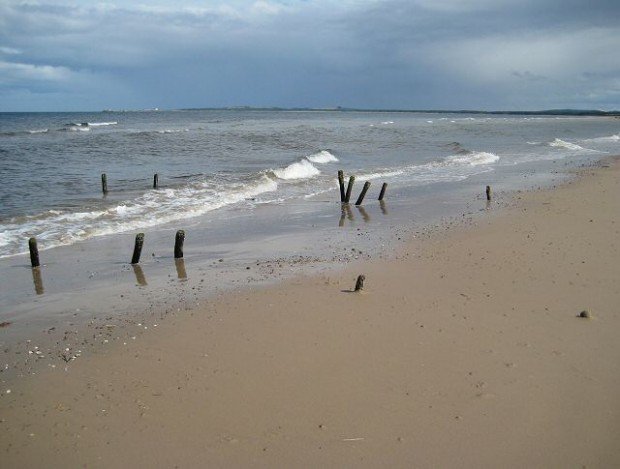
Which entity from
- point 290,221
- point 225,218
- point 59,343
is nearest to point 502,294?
point 59,343

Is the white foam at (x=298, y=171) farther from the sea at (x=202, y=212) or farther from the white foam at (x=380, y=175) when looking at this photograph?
the white foam at (x=380, y=175)

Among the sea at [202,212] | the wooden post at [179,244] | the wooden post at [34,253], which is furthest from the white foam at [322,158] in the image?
the wooden post at [34,253]

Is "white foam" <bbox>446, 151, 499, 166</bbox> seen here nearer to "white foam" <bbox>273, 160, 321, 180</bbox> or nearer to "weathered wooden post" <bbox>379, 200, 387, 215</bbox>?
"white foam" <bbox>273, 160, 321, 180</bbox>

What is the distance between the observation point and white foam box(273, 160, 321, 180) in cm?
2706

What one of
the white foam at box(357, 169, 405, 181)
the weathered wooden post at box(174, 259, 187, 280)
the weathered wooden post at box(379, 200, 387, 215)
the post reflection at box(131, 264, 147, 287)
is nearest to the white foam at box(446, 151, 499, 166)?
the white foam at box(357, 169, 405, 181)

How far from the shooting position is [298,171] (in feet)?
92.6

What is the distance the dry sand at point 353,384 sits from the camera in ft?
15.6

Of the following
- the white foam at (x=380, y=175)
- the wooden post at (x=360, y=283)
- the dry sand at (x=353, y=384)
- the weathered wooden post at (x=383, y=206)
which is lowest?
the dry sand at (x=353, y=384)

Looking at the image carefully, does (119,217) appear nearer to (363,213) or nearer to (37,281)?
(37,281)

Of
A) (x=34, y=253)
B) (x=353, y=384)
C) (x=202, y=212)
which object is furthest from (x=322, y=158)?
(x=353, y=384)

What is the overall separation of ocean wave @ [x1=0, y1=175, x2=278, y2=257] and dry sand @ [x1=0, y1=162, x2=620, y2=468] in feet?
23.3

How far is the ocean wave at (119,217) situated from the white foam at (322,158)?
1194cm

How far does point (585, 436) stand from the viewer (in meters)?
4.85

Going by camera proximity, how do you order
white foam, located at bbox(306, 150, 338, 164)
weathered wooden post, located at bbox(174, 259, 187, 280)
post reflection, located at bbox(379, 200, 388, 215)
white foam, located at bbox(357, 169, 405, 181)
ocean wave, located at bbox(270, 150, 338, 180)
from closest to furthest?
weathered wooden post, located at bbox(174, 259, 187, 280), post reflection, located at bbox(379, 200, 388, 215), white foam, located at bbox(357, 169, 405, 181), ocean wave, located at bbox(270, 150, 338, 180), white foam, located at bbox(306, 150, 338, 164)
